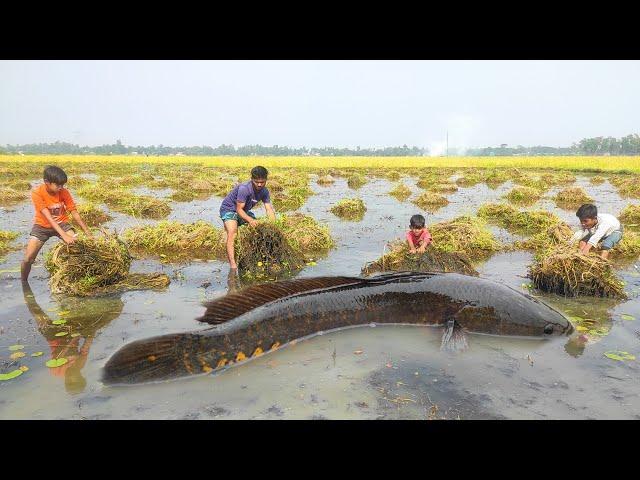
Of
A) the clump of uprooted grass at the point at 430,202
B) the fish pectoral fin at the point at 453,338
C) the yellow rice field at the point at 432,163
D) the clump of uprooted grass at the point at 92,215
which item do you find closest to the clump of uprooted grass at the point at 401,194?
the clump of uprooted grass at the point at 430,202

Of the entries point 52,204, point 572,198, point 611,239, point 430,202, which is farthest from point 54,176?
point 572,198

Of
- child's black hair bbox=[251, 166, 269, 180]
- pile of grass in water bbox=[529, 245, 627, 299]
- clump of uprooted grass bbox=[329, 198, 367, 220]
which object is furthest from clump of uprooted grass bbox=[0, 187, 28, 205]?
pile of grass in water bbox=[529, 245, 627, 299]

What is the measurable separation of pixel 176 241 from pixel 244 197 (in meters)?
3.12

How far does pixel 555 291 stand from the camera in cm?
670

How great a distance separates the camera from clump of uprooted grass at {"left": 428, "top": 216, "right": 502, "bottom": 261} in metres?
9.42

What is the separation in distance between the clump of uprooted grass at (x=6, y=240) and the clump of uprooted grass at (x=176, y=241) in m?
2.50

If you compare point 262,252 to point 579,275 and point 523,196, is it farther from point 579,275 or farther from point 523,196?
point 523,196

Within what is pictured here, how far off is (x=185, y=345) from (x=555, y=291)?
5809 mm

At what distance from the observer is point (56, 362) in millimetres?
4355

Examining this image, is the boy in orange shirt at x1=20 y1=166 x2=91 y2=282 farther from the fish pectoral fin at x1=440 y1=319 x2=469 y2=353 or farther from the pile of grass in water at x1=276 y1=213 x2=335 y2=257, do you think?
the fish pectoral fin at x1=440 y1=319 x2=469 y2=353

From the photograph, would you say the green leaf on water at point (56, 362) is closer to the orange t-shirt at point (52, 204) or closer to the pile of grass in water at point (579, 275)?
the orange t-shirt at point (52, 204)

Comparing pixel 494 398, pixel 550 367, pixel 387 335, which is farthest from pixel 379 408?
pixel 550 367

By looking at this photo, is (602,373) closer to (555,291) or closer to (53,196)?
(555,291)

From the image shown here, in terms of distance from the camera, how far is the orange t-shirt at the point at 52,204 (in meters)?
6.51
